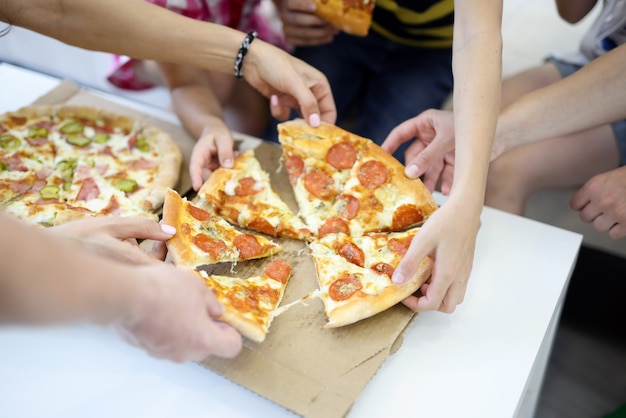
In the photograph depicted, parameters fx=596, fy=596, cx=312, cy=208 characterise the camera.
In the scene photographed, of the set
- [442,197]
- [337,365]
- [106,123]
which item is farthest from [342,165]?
[106,123]

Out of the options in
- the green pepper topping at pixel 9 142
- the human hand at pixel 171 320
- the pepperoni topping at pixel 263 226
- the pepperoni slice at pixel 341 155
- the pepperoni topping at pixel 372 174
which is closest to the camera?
the human hand at pixel 171 320

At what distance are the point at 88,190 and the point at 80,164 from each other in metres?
0.19

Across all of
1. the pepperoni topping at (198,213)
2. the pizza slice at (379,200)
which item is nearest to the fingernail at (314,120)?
the pizza slice at (379,200)

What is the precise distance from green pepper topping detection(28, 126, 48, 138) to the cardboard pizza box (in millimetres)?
1087

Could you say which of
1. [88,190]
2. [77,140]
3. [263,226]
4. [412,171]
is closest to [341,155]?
[412,171]

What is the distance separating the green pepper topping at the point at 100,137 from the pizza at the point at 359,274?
3.57 feet

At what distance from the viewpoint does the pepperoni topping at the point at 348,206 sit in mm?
2150

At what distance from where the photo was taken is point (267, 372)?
63.1 inches

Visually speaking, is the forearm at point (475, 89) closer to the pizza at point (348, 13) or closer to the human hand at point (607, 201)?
the human hand at point (607, 201)

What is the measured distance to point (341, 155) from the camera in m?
2.31

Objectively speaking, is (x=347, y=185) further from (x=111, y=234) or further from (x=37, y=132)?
(x=37, y=132)

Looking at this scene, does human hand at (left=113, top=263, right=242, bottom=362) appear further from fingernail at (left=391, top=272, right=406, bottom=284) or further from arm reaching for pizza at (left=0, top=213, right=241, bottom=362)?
fingernail at (left=391, top=272, right=406, bottom=284)

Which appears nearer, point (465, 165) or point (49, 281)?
point (49, 281)

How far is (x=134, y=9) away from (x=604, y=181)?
1853 mm
